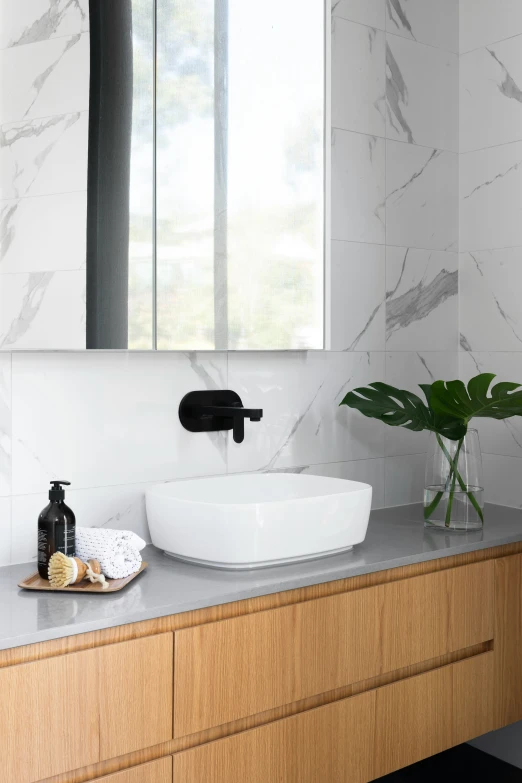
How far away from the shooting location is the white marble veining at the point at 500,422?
2391 millimetres

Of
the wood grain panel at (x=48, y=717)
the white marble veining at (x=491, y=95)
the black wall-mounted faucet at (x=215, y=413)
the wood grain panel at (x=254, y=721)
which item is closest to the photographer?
the wood grain panel at (x=48, y=717)

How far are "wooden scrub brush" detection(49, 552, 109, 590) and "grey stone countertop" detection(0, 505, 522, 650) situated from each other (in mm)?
25

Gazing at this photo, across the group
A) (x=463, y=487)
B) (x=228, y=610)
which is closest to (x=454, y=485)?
(x=463, y=487)

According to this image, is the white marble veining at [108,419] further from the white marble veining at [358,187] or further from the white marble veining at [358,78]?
the white marble veining at [358,78]

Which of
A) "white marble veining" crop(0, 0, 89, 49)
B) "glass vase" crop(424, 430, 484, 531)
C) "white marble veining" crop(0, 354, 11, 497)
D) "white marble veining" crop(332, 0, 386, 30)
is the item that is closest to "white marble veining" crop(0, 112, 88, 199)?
"white marble veining" crop(0, 0, 89, 49)

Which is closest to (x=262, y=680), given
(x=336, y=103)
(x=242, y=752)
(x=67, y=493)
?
(x=242, y=752)

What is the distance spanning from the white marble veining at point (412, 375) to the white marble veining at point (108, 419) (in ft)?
1.95

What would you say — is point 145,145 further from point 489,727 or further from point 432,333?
point 489,727

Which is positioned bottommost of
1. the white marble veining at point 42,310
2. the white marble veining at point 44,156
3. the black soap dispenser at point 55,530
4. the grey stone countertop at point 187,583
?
the grey stone countertop at point 187,583

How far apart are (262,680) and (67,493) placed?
0.59 metres

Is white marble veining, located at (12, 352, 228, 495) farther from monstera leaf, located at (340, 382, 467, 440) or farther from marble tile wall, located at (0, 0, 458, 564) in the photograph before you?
monstera leaf, located at (340, 382, 467, 440)

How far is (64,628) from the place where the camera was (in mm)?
1315

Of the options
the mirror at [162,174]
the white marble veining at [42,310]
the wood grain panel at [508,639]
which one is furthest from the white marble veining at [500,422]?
the white marble veining at [42,310]

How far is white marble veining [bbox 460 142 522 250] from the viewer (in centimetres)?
239
